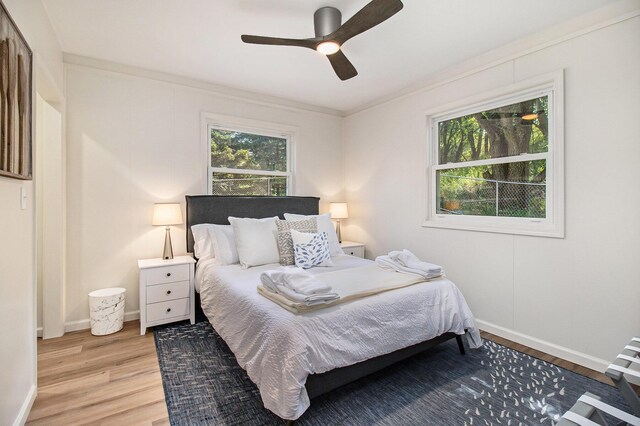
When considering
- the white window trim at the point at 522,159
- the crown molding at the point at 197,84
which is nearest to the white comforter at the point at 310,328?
the white window trim at the point at 522,159

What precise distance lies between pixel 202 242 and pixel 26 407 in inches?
69.5

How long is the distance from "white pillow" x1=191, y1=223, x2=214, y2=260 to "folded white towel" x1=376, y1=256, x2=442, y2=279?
1.74 meters

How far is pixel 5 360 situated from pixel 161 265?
1.50m

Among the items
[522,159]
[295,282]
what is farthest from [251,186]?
[522,159]

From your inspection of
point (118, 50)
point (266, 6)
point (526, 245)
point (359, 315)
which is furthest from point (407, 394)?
point (118, 50)

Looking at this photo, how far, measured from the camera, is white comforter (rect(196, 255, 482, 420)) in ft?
5.36

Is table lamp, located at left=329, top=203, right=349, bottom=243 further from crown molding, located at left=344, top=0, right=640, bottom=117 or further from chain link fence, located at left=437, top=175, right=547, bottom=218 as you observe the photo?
crown molding, located at left=344, top=0, right=640, bottom=117

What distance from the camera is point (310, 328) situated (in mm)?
1736

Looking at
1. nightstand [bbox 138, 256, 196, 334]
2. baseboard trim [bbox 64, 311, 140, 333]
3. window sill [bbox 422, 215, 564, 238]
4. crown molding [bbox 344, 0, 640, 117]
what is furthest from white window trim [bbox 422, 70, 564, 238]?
baseboard trim [bbox 64, 311, 140, 333]

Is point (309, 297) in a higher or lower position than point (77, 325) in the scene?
higher

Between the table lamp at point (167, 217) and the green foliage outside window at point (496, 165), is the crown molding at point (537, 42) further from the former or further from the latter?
the table lamp at point (167, 217)

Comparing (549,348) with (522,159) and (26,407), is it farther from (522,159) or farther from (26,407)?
(26,407)

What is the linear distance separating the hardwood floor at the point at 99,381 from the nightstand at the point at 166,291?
0.19m

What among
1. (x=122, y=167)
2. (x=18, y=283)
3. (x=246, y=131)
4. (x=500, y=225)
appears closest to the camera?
(x=18, y=283)
